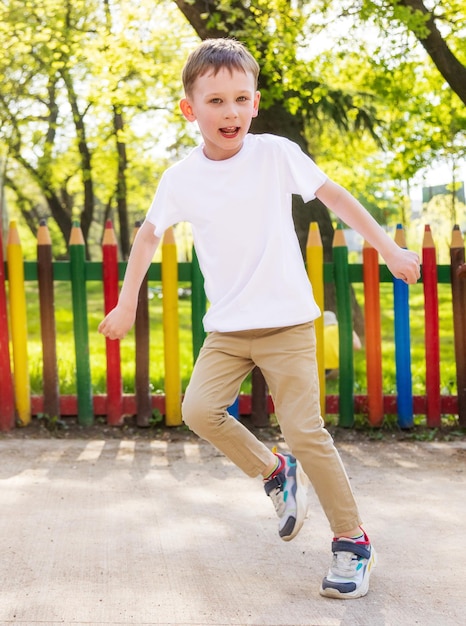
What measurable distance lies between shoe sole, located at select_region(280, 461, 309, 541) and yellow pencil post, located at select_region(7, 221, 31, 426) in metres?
3.01

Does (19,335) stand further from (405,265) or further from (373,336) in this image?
(405,265)

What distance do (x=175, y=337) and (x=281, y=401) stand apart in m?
2.83

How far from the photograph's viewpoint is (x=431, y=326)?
5.72 metres

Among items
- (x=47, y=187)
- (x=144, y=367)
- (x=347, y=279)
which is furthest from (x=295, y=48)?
(x=47, y=187)

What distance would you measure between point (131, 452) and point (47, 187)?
18.3 metres

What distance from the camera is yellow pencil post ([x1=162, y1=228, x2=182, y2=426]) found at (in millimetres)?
5668

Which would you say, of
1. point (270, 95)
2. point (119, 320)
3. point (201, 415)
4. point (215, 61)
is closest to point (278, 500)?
point (201, 415)

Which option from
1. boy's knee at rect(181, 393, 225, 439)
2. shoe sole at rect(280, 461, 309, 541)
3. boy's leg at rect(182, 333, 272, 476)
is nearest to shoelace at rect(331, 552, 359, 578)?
shoe sole at rect(280, 461, 309, 541)

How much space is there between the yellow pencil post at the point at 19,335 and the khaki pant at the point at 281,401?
295 centimetres

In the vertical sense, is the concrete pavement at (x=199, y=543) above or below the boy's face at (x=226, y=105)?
below

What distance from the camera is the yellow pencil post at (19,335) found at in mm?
5707

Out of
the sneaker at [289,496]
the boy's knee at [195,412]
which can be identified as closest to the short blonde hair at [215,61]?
the boy's knee at [195,412]

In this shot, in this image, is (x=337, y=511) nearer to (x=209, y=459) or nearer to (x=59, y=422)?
(x=209, y=459)

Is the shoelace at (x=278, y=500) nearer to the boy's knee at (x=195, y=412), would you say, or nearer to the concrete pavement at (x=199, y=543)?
the concrete pavement at (x=199, y=543)
